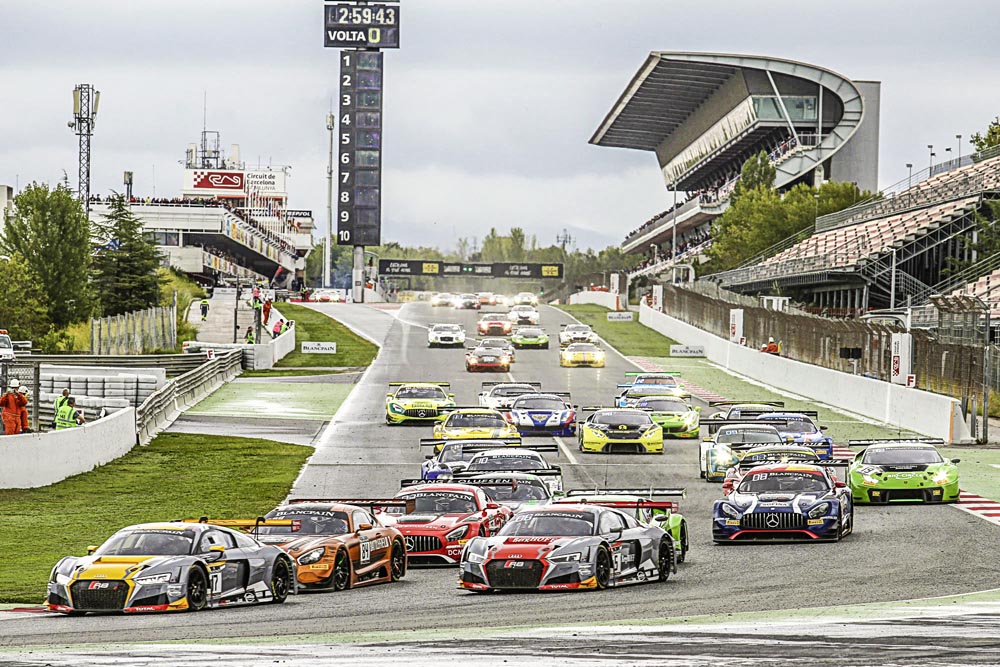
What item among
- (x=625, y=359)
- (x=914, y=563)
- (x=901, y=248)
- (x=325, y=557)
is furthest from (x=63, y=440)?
(x=901, y=248)

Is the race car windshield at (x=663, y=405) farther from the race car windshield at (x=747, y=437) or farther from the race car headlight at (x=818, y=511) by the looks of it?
the race car headlight at (x=818, y=511)

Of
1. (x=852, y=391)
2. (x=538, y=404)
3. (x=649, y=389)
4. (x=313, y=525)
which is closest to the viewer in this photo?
(x=313, y=525)

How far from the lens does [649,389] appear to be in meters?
47.6

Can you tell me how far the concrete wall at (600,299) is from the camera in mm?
119938

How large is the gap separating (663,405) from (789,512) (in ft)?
62.1

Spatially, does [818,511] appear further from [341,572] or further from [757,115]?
[757,115]

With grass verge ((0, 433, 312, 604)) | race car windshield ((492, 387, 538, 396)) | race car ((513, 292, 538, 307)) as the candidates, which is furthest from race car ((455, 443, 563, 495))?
race car ((513, 292, 538, 307))

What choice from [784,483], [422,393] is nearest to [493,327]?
[422,393]

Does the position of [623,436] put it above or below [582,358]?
below

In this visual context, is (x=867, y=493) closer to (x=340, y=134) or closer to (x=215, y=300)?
(x=215, y=300)

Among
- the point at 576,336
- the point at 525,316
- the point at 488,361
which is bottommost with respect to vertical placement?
the point at 488,361

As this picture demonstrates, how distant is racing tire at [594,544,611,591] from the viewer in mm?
18256

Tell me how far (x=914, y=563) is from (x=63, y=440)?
18996mm

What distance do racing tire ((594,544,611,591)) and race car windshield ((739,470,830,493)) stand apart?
577 centimetres
